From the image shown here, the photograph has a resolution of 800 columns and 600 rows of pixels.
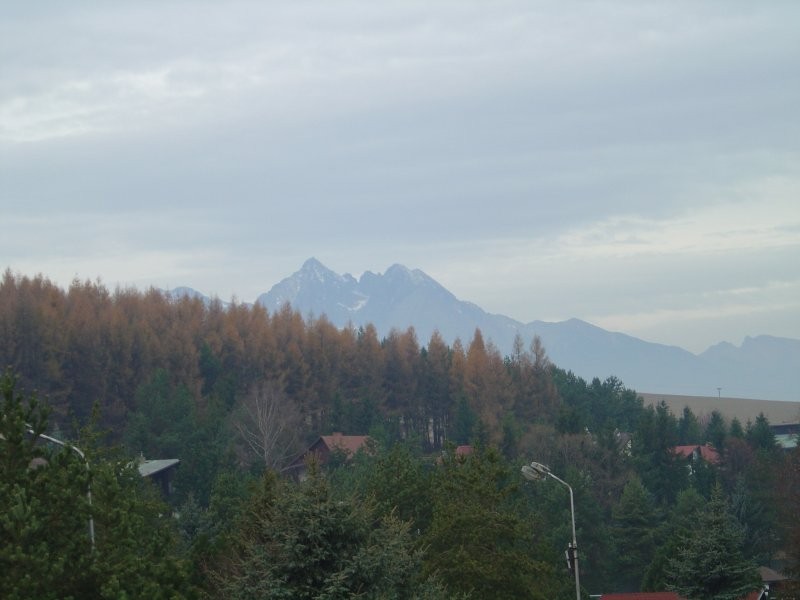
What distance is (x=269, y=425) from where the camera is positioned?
3248 inches

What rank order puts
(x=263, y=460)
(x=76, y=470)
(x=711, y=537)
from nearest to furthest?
(x=76, y=470)
(x=711, y=537)
(x=263, y=460)

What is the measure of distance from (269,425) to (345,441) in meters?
6.56

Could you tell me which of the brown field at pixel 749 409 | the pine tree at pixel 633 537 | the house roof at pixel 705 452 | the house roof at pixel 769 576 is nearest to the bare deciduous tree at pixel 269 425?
the pine tree at pixel 633 537

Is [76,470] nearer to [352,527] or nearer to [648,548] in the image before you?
[352,527]

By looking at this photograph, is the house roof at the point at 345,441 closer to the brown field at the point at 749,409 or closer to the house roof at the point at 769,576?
the house roof at the point at 769,576

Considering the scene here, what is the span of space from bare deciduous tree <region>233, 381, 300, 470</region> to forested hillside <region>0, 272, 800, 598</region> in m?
0.37

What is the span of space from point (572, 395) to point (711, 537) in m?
80.2

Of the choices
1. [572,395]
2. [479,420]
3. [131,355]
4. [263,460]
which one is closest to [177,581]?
[263,460]

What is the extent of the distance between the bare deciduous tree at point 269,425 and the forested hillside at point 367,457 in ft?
1.21

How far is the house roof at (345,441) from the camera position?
7915 cm

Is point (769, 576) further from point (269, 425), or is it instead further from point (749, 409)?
point (749, 409)

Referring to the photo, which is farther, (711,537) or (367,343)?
(367,343)

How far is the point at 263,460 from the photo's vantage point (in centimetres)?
7331

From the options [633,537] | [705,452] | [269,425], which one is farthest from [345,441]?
[633,537]
